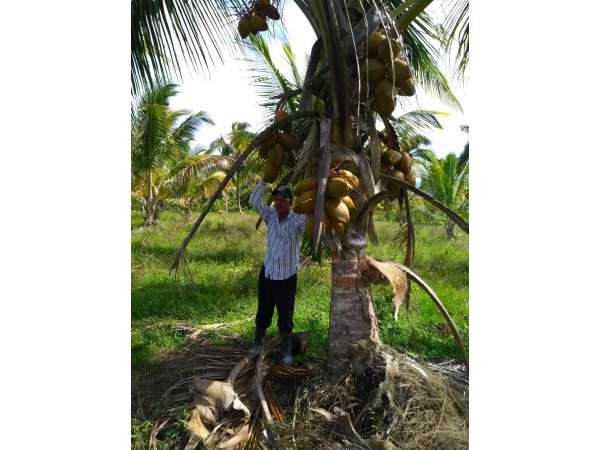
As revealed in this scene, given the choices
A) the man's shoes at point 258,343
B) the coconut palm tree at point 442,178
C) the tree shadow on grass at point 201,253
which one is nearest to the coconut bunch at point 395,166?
the man's shoes at point 258,343

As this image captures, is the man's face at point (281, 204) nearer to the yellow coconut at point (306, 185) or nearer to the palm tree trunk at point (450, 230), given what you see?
the yellow coconut at point (306, 185)

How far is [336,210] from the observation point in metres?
1.64

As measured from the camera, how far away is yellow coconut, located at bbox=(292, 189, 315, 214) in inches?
64.4

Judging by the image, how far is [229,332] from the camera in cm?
331

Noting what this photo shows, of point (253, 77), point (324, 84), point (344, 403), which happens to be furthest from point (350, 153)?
point (253, 77)

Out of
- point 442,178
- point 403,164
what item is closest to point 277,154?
point 403,164

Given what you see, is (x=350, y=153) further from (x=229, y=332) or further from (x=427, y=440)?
(x=229, y=332)

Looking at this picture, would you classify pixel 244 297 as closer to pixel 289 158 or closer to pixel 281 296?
pixel 281 296

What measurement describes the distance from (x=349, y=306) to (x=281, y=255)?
430mm

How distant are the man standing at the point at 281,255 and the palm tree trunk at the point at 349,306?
1.01 ft

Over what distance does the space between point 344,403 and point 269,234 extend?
0.83 m

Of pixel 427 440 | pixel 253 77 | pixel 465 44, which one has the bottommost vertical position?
pixel 427 440

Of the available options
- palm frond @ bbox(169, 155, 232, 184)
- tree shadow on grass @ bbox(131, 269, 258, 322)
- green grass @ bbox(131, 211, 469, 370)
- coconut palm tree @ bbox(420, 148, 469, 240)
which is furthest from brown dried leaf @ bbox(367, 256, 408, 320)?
palm frond @ bbox(169, 155, 232, 184)

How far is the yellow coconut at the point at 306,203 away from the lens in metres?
1.64
